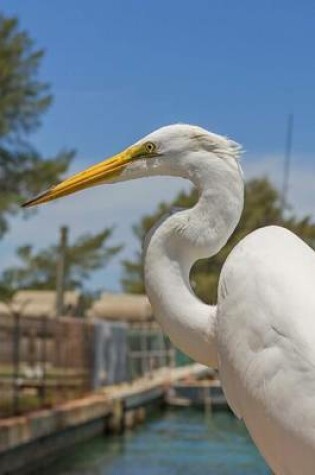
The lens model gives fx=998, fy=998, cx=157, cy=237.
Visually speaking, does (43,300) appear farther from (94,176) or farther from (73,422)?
(94,176)

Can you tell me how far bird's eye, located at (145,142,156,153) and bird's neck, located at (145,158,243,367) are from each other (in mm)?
144

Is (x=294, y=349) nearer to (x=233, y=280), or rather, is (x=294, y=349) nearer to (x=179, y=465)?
(x=233, y=280)

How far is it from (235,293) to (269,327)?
5.8 inches

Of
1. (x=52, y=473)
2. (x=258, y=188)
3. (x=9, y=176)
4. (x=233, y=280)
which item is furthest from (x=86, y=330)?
(x=258, y=188)

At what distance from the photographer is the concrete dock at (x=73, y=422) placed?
45.2 ft

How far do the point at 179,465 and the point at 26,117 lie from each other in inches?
340

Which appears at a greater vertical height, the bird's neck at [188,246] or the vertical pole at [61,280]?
the vertical pole at [61,280]

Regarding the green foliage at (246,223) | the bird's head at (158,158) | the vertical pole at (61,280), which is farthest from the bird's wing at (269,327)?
the green foliage at (246,223)

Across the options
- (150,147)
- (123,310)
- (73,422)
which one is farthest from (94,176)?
(123,310)

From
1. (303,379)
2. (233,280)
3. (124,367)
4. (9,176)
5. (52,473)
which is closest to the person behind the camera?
(303,379)

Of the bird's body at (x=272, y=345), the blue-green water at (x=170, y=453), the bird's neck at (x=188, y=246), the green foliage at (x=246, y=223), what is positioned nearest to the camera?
the bird's body at (x=272, y=345)

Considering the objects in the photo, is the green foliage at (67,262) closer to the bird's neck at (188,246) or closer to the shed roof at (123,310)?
the shed roof at (123,310)

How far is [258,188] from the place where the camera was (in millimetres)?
56156

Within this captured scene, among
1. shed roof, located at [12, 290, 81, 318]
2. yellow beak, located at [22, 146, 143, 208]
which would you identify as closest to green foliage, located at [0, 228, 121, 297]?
shed roof, located at [12, 290, 81, 318]
